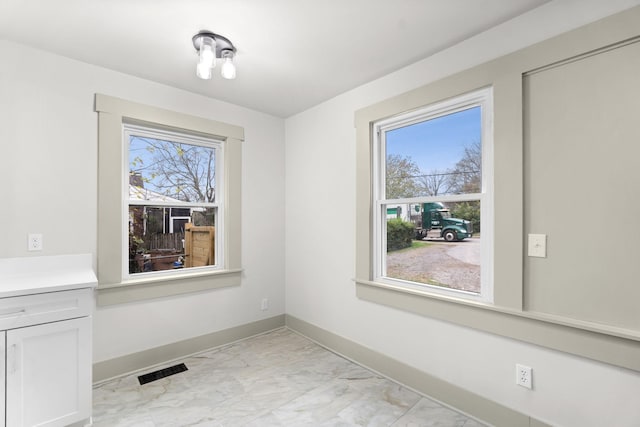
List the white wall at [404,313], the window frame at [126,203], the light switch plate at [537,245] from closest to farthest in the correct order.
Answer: the white wall at [404,313] → the light switch plate at [537,245] → the window frame at [126,203]

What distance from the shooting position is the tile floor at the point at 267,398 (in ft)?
6.31

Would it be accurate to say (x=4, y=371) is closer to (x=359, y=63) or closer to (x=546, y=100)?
(x=359, y=63)

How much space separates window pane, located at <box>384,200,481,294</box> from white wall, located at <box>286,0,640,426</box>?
1.06 feet

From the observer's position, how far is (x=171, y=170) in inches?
114

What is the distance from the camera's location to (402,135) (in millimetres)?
2508

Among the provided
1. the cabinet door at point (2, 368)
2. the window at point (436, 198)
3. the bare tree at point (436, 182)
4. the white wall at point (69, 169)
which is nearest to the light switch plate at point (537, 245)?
the window at point (436, 198)

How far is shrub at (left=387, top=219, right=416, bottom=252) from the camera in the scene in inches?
97.1

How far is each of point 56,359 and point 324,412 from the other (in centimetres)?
164

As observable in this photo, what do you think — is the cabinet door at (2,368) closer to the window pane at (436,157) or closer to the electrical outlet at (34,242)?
the electrical outlet at (34,242)

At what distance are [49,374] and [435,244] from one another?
2.57 metres

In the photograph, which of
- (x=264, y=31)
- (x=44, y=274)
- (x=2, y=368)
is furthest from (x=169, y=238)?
(x=264, y=31)

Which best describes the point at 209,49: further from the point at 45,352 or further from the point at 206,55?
the point at 45,352

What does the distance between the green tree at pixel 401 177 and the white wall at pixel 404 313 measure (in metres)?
0.35

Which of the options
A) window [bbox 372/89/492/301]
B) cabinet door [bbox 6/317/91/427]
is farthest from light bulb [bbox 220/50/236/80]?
cabinet door [bbox 6/317/91/427]
